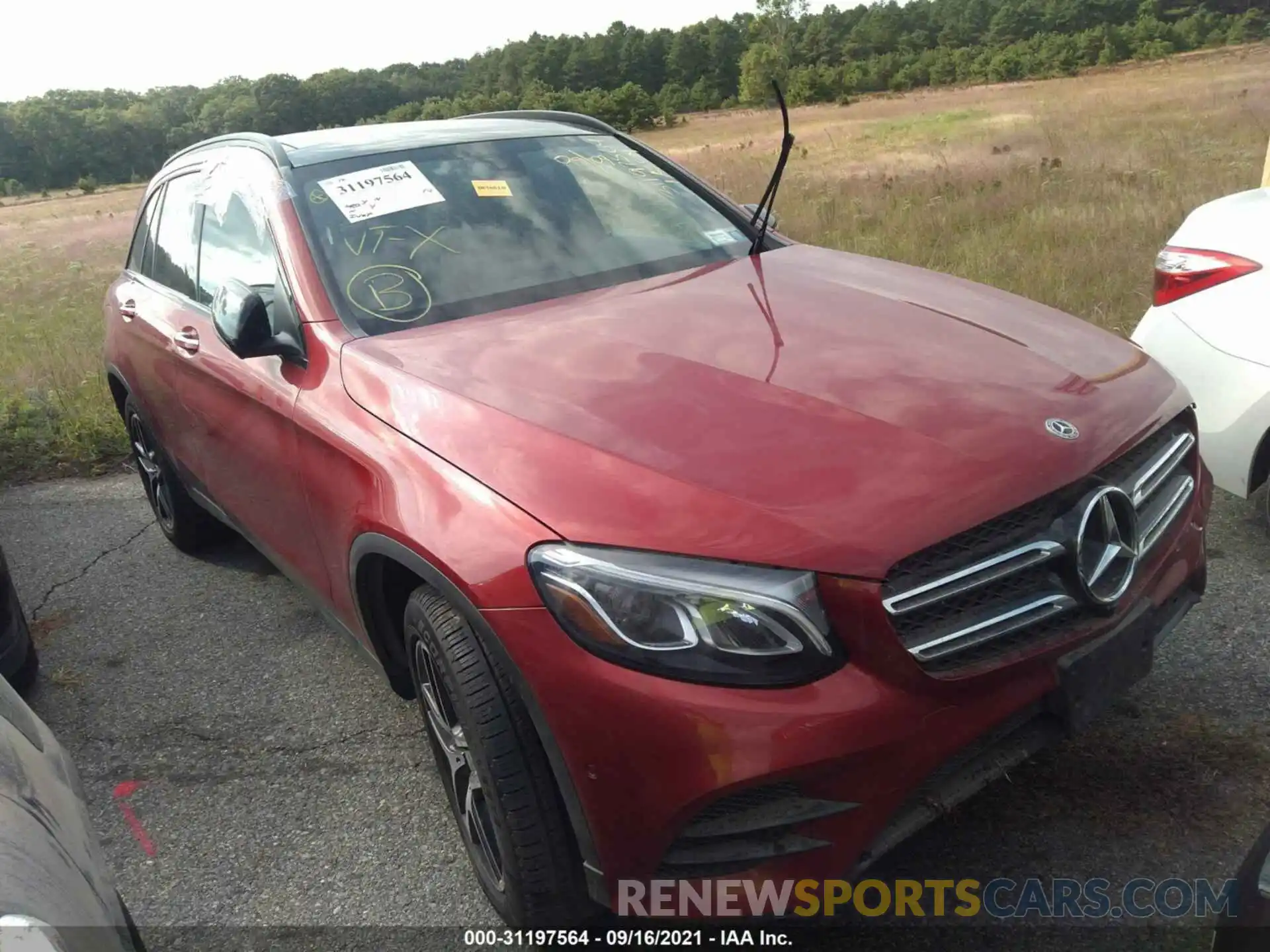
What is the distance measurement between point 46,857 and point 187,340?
8.11ft

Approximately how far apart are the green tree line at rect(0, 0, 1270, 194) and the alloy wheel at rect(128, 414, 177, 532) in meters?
9.46

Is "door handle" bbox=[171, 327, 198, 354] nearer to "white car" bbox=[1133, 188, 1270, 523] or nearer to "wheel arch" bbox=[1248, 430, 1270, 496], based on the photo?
"white car" bbox=[1133, 188, 1270, 523]

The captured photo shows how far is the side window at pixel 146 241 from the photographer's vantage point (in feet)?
14.2

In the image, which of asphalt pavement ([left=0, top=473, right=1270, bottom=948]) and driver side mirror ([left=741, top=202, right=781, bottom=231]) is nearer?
asphalt pavement ([left=0, top=473, right=1270, bottom=948])

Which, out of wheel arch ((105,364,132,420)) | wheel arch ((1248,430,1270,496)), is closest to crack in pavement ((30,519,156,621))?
wheel arch ((105,364,132,420))

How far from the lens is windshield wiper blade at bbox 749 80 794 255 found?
3.09 metres

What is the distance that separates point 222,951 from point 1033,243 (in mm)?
7932

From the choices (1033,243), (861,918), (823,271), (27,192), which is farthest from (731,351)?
(27,192)

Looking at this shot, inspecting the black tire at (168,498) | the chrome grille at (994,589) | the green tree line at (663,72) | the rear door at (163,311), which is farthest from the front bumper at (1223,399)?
the green tree line at (663,72)

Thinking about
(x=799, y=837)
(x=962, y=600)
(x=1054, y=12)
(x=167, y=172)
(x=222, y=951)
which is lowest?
(x=222, y=951)

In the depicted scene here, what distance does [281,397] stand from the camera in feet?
8.98

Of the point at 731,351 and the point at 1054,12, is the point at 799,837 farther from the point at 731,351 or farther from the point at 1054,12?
the point at 1054,12

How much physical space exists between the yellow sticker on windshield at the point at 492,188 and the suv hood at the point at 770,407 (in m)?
0.58

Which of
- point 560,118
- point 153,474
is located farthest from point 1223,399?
point 153,474
